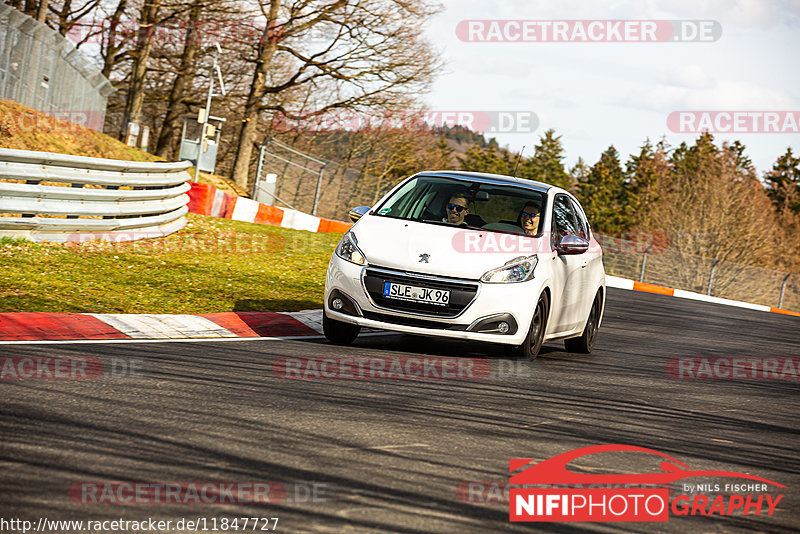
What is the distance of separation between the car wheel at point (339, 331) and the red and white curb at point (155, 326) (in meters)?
0.49

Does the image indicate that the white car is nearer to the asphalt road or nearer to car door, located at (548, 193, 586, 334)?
car door, located at (548, 193, 586, 334)

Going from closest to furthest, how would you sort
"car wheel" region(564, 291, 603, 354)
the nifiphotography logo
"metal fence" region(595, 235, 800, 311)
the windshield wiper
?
the nifiphotography logo
the windshield wiper
"car wheel" region(564, 291, 603, 354)
"metal fence" region(595, 235, 800, 311)

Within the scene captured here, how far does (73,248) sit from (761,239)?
51144mm

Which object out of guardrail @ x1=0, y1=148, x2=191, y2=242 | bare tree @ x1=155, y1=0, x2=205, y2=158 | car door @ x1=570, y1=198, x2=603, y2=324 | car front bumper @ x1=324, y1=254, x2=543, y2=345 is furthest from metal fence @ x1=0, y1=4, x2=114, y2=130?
car front bumper @ x1=324, y1=254, x2=543, y2=345

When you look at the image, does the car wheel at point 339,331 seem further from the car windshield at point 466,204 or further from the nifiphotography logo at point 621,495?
the nifiphotography logo at point 621,495

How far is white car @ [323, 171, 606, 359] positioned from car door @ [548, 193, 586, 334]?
2cm

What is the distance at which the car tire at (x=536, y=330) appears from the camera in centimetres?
905

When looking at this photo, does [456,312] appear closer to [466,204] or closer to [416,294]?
[416,294]

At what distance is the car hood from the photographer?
8695mm

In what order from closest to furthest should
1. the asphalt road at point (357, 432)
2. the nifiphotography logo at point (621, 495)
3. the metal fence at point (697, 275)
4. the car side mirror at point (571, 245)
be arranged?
the asphalt road at point (357, 432) < the nifiphotography logo at point (621, 495) < the car side mirror at point (571, 245) < the metal fence at point (697, 275)

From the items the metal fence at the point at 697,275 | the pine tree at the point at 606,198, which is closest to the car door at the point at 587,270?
the metal fence at the point at 697,275

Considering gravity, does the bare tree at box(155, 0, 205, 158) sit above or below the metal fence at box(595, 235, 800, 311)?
above

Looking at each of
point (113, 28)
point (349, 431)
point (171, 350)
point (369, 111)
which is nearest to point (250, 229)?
point (171, 350)

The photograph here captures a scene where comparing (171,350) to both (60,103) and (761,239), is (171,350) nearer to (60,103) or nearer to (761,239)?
(60,103)
